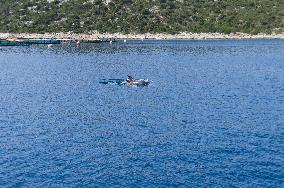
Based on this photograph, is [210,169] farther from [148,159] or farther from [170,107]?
[170,107]

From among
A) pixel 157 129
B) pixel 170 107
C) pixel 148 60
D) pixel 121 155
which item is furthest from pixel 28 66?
pixel 121 155

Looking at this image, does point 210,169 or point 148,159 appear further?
point 148,159

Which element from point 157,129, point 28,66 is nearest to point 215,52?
point 28,66

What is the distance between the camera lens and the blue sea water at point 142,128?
166 ft

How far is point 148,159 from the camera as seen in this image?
182 ft

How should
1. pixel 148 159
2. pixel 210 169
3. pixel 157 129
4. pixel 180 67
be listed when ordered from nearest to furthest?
pixel 210 169 < pixel 148 159 < pixel 157 129 < pixel 180 67

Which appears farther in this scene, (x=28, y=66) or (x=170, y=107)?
(x=28, y=66)

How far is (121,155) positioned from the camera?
57219mm

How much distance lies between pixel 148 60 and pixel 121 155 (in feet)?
344

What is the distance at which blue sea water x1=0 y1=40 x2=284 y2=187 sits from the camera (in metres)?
50.7

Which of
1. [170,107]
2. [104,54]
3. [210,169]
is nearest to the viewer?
[210,169]

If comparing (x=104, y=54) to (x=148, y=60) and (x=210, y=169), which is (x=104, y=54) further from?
(x=210, y=169)

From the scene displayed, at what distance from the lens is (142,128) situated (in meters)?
69.6

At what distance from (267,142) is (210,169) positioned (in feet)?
42.9
